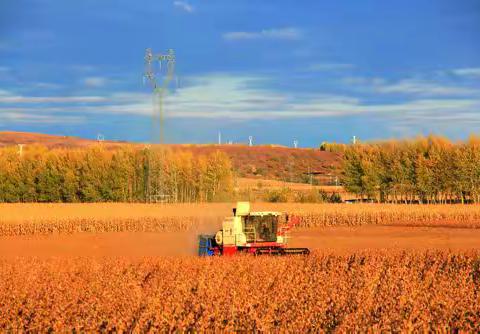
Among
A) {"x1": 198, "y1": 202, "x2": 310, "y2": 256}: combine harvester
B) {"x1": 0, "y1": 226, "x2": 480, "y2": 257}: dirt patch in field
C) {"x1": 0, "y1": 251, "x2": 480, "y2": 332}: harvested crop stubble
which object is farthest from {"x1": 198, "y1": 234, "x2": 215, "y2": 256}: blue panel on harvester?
{"x1": 0, "y1": 226, "x2": 480, "y2": 257}: dirt patch in field

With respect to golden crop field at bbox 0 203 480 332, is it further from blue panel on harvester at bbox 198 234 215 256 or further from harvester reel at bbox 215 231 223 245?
blue panel on harvester at bbox 198 234 215 256

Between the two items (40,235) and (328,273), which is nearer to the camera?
(328,273)

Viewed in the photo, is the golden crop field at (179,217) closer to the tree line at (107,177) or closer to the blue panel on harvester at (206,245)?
the tree line at (107,177)

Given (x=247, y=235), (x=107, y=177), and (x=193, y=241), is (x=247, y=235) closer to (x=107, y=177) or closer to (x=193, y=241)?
(x=193, y=241)

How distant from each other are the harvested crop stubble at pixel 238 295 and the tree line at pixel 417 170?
2014 inches

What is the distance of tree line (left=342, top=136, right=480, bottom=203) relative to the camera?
66875 millimetres

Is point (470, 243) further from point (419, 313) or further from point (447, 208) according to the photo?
point (419, 313)

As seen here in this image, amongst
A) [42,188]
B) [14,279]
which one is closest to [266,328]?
[14,279]

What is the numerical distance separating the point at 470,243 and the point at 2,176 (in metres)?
50.9

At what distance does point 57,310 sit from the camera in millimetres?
12078

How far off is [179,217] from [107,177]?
23323 millimetres

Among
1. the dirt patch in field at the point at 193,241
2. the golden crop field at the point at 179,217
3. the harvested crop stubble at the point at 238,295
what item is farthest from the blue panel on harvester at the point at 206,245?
the golden crop field at the point at 179,217

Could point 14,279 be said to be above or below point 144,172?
below

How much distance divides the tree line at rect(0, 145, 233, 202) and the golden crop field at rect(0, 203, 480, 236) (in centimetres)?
1271
